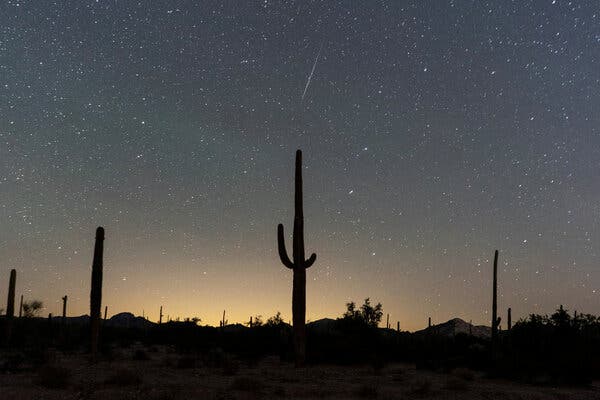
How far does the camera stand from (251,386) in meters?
14.6

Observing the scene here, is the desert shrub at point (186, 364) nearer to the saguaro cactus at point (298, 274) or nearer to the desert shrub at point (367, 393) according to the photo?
the saguaro cactus at point (298, 274)

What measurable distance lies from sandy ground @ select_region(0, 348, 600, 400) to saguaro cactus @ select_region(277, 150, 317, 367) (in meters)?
0.99

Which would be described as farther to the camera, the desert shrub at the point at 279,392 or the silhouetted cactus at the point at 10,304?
the silhouetted cactus at the point at 10,304

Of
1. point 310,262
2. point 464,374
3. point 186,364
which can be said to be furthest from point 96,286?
point 464,374

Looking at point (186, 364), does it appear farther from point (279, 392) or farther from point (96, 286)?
point (279, 392)

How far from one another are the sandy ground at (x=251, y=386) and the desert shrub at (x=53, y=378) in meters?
0.02

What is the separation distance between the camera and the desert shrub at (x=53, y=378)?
14.0 metres

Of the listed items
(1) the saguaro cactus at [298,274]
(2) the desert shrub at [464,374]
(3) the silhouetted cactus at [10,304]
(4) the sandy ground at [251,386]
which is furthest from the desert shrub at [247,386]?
(3) the silhouetted cactus at [10,304]

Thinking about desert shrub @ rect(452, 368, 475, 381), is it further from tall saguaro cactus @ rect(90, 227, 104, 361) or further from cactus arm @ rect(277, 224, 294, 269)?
tall saguaro cactus @ rect(90, 227, 104, 361)

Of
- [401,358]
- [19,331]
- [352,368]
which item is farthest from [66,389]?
[19,331]

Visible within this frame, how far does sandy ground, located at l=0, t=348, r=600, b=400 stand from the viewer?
13281 mm

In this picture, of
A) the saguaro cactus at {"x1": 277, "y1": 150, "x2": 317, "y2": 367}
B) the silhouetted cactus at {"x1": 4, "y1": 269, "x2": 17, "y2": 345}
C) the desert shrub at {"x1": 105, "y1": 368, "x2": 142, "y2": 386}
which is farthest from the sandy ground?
the silhouetted cactus at {"x1": 4, "y1": 269, "x2": 17, "y2": 345}

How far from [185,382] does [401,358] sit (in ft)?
46.9

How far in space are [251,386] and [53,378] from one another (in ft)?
14.4
